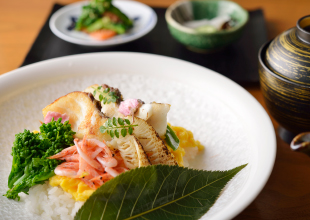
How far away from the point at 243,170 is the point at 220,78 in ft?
2.46

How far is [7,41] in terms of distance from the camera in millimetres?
3334

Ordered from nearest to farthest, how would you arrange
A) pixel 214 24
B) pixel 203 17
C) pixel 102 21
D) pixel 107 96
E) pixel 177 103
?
pixel 107 96, pixel 177 103, pixel 214 24, pixel 102 21, pixel 203 17

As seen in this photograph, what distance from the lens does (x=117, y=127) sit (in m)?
1.49

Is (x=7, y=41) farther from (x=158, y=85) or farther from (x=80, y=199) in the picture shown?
(x=80, y=199)

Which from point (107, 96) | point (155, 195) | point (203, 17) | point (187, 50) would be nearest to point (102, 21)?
point (187, 50)

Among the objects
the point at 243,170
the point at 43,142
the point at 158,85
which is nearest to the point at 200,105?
the point at 158,85

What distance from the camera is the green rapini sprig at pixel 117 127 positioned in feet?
4.84

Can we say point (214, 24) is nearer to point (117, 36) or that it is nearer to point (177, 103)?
point (117, 36)

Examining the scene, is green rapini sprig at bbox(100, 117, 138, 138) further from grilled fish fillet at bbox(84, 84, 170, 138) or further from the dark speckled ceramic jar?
the dark speckled ceramic jar

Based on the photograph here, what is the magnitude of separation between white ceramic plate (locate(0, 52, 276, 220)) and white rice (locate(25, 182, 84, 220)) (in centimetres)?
5

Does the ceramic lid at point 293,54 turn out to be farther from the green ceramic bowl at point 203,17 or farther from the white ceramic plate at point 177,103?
the green ceramic bowl at point 203,17

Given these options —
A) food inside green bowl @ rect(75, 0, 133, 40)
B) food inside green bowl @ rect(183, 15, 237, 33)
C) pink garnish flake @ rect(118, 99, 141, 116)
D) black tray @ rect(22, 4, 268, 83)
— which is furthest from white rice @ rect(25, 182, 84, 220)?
food inside green bowl @ rect(183, 15, 237, 33)

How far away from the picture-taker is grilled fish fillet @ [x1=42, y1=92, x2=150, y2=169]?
1.48 metres

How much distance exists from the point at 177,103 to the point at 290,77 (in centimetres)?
76
